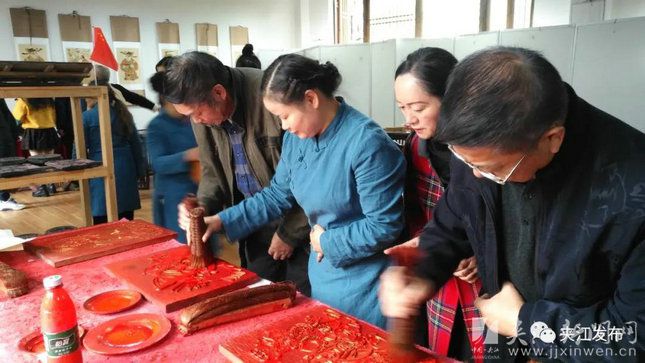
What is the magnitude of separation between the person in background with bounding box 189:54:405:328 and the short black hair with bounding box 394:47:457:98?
21 centimetres

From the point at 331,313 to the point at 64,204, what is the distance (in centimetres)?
607

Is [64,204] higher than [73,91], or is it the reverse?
[73,91]

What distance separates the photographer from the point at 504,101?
812 mm

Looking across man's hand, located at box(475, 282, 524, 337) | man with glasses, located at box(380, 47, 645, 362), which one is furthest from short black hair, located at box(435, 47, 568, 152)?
man's hand, located at box(475, 282, 524, 337)

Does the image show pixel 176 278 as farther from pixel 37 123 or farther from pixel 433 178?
pixel 37 123

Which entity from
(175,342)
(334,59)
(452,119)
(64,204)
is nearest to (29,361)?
(175,342)

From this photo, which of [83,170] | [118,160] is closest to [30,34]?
[118,160]

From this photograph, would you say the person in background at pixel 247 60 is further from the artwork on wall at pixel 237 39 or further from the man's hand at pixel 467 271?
the man's hand at pixel 467 271

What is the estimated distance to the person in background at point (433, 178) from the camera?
5.00ft

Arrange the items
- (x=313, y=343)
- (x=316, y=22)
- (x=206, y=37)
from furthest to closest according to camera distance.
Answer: (x=316, y=22) → (x=206, y=37) → (x=313, y=343)

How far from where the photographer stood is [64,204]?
6348 millimetres

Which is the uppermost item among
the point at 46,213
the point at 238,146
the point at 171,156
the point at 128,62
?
the point at 128,62

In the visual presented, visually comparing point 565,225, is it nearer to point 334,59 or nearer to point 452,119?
point 452,119

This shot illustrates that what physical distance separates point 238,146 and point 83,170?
1375 mm
